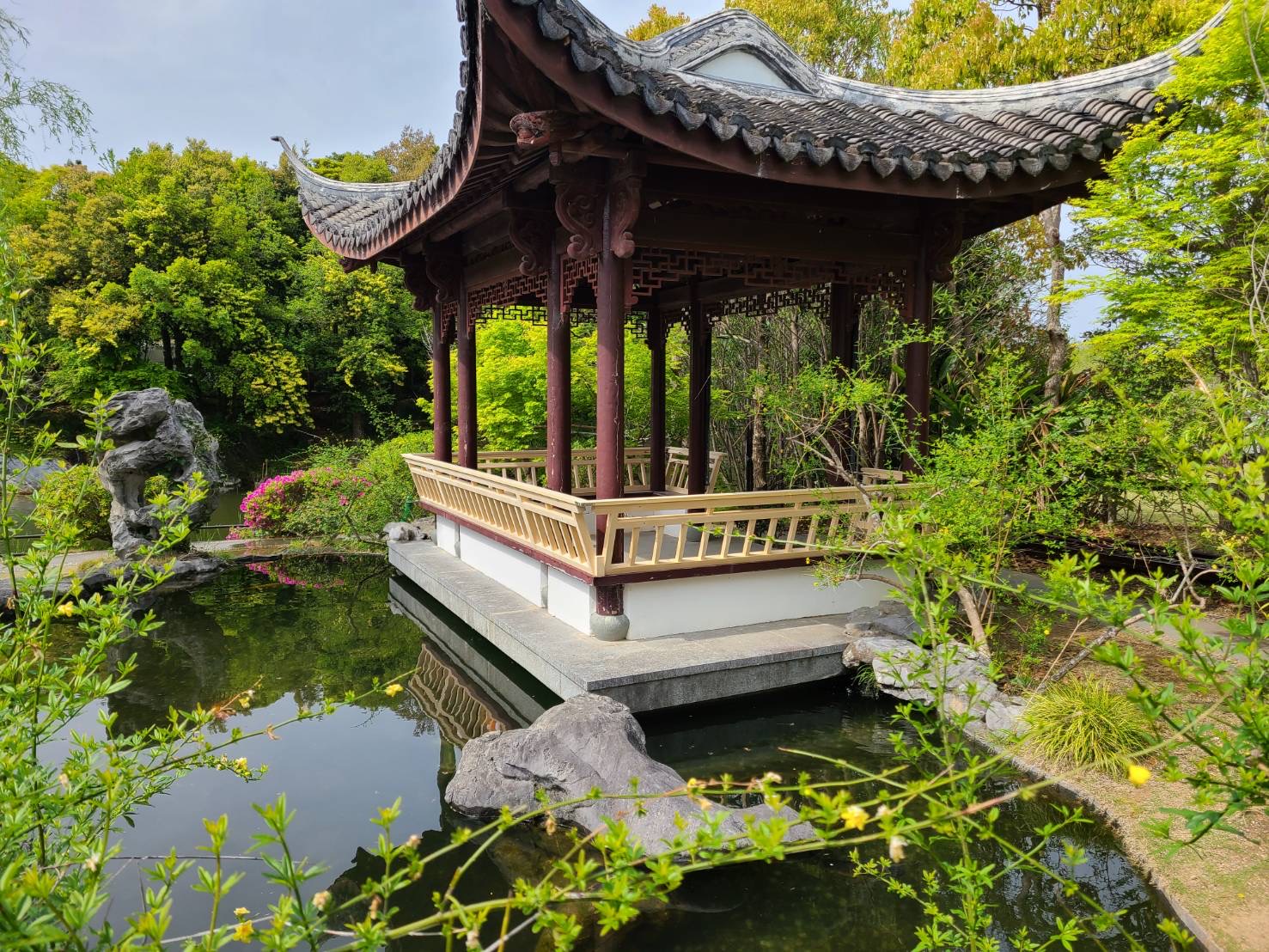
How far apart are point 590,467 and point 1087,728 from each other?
20.2 ft

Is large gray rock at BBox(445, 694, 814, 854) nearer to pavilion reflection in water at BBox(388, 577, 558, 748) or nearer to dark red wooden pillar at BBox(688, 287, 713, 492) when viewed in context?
pavilion reflection in water at BBox(388, 577, 558, 748)

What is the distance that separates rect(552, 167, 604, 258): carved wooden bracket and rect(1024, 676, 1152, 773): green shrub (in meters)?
3.34

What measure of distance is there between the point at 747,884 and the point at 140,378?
1803cm

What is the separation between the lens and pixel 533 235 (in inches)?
230

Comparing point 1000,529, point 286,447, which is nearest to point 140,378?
point 286,447

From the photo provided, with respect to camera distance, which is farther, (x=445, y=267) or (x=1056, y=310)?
(x=1056, y=310)

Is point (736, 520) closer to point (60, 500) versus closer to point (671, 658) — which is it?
point (671, 658)

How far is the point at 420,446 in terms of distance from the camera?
38.1 ft

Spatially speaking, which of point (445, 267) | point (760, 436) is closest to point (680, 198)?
point (445, 267)

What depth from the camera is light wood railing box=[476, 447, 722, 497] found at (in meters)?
8.84

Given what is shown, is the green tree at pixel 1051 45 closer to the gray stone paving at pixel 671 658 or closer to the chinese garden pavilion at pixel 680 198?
the chinese garden pavilion at pixel 680 198

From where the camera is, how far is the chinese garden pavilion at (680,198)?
4156 millimetres

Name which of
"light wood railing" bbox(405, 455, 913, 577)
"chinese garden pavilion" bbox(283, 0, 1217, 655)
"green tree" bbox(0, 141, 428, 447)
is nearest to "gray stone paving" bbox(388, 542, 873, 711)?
"chinese garden pavilion" bbox(283, 0, 1217, 655)

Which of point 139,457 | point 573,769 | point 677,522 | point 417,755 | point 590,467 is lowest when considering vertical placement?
point 417,755
